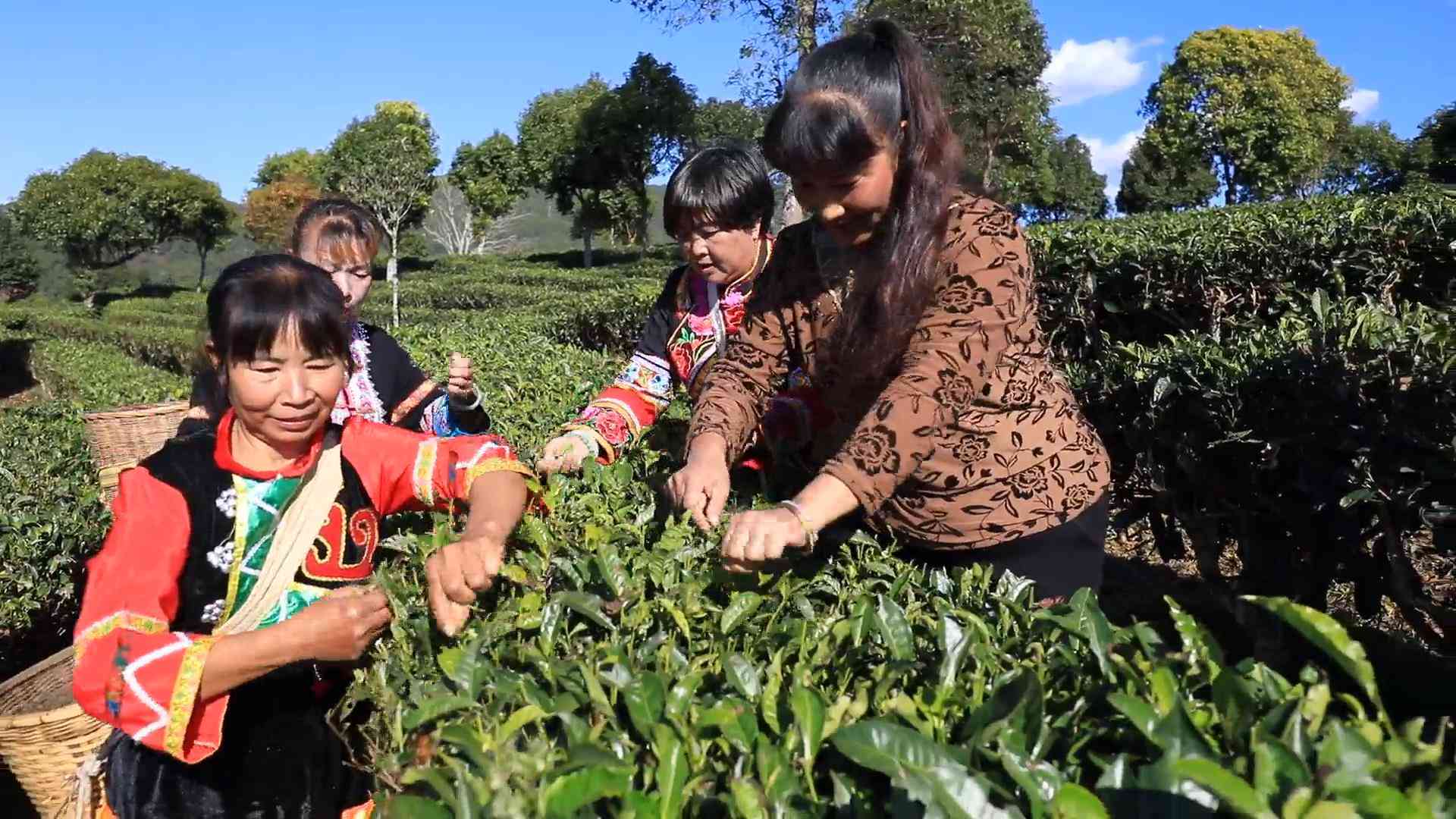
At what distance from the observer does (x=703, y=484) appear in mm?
2029

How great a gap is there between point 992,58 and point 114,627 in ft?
80.1

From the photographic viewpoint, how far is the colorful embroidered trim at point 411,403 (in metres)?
3.41

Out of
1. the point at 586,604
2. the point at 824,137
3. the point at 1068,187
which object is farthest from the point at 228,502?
the point at 1068,187

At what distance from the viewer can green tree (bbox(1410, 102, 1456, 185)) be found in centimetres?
3078

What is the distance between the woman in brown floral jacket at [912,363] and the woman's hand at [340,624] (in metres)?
0.58

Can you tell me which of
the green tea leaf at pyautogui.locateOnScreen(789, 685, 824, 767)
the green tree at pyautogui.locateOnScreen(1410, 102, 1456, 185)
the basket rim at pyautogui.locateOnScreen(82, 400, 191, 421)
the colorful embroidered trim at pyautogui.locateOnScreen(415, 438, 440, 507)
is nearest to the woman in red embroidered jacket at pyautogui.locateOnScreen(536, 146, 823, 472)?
the colorful embroidered trim at pyautogui.locateOnScreen(415, 438, 440, 507)

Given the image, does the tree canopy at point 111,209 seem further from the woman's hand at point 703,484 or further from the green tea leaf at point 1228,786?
the green tea leaf at point 1228,786

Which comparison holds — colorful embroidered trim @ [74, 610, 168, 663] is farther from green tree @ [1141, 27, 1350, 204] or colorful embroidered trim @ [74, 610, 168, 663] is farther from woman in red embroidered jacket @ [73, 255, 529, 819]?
green tree @ [1141, 27, 1350, 204]

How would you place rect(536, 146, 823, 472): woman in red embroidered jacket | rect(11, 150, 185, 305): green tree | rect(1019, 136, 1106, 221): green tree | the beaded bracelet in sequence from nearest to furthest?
the beaded bracelet → rect(536, 146, 823, 472): woman in red embroidered jacket → rect(11, 150, 185, 305): green tree → rect(1019, 136, 1106, 221): green tree

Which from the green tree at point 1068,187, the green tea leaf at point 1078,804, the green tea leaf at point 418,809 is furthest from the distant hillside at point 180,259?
the green tree at point 1068,187

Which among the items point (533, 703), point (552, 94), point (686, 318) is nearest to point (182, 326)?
point (686, 318)

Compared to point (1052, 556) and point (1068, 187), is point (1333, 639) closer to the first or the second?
point (1052, 556)

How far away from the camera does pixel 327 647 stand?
181 centimetres

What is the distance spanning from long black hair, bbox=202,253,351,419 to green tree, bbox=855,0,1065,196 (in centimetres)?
669
